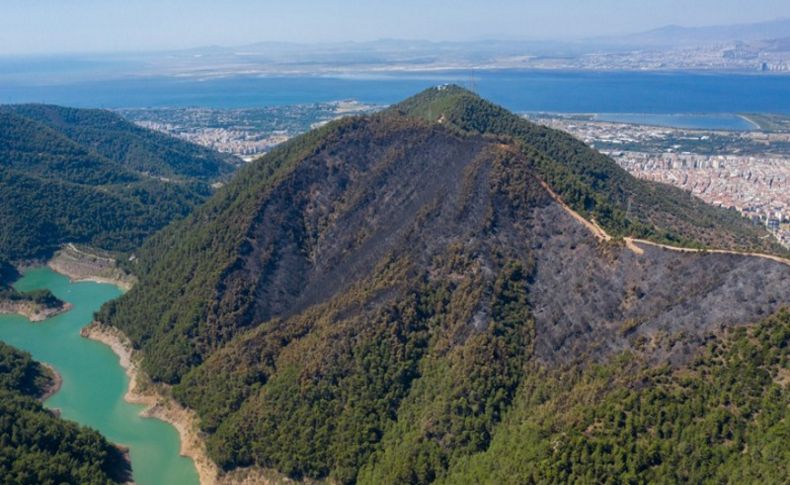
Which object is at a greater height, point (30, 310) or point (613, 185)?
point (613, 185)

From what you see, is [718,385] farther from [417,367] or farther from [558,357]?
[417,367]

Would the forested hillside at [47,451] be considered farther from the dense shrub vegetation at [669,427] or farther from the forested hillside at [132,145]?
the forested hillside at [132,145]

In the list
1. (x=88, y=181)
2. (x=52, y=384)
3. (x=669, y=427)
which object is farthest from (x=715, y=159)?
(x=52, y=384)

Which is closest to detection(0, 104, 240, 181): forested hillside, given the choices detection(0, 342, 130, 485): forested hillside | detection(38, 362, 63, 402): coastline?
detection(38, 362, 63, 402): coastline

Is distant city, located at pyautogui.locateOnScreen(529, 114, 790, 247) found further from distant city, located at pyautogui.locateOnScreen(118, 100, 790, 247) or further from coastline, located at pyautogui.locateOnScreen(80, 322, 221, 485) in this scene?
coastline, located at pyautogui.locateOnScreen(80, 322, 221, 485)

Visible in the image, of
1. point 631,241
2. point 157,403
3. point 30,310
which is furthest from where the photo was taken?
point 30,310

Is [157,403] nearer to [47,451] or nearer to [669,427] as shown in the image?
[47,451]
